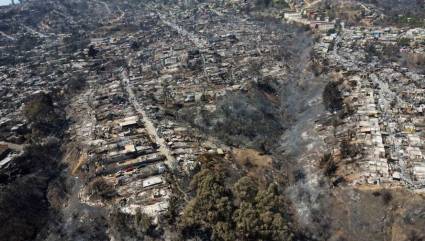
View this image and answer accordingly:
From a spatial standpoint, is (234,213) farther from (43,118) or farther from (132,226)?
(43,118)

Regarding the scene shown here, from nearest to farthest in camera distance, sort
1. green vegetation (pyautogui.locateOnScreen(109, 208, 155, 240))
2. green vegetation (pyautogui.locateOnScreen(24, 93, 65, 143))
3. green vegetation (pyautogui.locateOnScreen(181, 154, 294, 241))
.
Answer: green vegetation (pyautogui.locateOnScreen(181, 154, 294, 241))
green vegetation (pyautogui.locateOnScreen(109, 208, 155, 240))
green vegetation (pyautogui.locateOnScreen(24, 93, 65, 143))

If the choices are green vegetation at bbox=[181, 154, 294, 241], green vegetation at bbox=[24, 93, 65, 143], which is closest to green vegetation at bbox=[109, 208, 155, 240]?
green vegetation at bbox=[181, 154, 294, 241]

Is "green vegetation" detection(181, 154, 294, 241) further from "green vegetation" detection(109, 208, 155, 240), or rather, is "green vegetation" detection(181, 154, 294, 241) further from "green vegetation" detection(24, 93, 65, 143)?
"green vegetation" detection(24, 93, 65, 143)

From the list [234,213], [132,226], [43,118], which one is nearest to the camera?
[234,213]

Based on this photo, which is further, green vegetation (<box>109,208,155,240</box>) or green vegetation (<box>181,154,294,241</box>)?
green vegetation (<box>109,208,155,240</box>)

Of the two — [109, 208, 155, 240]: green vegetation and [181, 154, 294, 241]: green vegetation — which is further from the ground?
[181, 154, 294, 241]: green vegetation

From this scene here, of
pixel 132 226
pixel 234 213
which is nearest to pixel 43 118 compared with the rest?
pixel 132 226

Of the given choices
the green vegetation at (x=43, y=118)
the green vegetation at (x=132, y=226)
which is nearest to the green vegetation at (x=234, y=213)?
the green vegetation at (x=132, y=226)

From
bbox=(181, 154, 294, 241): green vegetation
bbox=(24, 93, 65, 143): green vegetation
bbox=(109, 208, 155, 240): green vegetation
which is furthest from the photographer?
bbox=(24, 93, 65, 143): green vegetation

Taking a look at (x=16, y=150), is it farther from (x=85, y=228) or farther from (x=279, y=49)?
(x=279, y=49)
